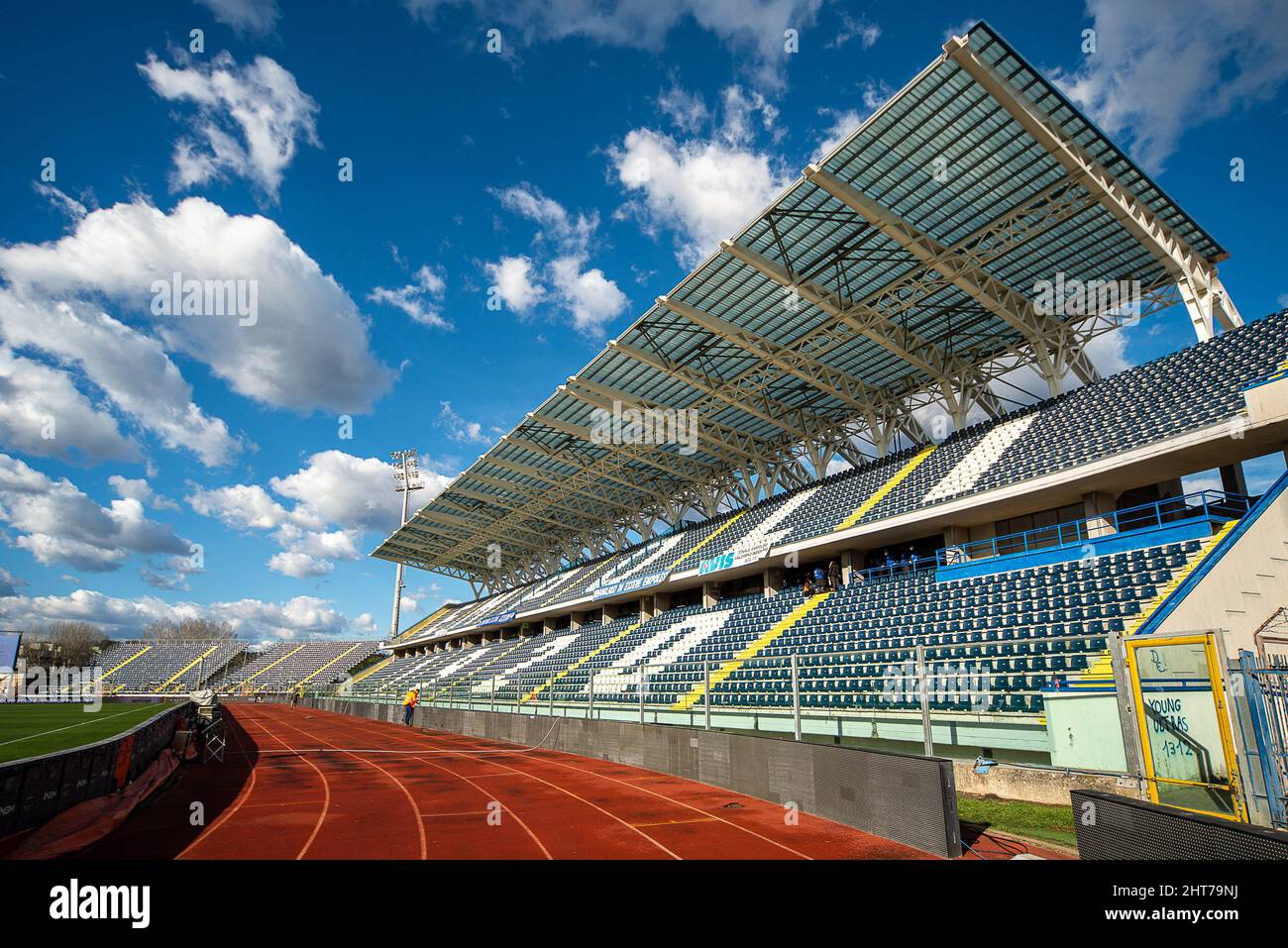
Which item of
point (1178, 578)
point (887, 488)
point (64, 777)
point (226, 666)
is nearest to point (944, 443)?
point (887, 488)

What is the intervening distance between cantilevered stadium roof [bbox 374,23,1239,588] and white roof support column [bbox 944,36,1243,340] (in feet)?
0.17

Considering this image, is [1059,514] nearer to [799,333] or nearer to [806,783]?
[799,333]

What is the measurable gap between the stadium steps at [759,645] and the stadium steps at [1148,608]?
371 inches

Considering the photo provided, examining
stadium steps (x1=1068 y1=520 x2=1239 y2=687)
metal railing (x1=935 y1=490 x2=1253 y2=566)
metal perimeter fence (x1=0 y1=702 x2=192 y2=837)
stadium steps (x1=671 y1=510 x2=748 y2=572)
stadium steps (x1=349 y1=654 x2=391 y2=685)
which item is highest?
stadium steps (x1=671 y1=510 x2=748 y2=572)

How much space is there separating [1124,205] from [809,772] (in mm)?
16227

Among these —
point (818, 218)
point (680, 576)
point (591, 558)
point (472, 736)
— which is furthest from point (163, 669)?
point (818, 218)

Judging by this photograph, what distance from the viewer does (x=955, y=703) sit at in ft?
37.6

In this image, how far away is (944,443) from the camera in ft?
80.9

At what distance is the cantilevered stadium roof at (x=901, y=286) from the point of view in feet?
50.9

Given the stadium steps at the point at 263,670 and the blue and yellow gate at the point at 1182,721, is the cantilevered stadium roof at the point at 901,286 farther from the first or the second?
the stadium steps at the point at 263,670

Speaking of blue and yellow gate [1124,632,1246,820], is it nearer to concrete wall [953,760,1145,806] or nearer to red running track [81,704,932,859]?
concrete wall [953,760,1145,806]

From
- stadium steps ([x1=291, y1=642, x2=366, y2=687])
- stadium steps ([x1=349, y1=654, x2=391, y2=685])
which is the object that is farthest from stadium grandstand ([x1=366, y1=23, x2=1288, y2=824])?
stadium steps ([x1=291, y1=642, x2=366, y2=687])

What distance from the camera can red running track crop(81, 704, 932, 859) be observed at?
26.2ft

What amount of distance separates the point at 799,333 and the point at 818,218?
5.88 meters
